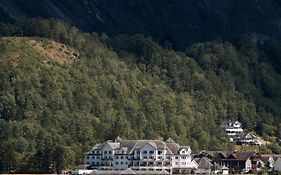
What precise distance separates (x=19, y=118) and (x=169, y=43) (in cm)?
5008

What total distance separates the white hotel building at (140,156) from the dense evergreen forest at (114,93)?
2.41m

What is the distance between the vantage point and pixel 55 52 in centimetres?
14775

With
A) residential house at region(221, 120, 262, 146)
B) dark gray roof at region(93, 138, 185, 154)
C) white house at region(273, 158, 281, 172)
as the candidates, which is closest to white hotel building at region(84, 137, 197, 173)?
dark gray roof at region(93, 138, 185, 154)

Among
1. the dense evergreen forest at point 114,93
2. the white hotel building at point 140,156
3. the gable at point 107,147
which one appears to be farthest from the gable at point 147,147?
the dense evergreen forest at point 114,93

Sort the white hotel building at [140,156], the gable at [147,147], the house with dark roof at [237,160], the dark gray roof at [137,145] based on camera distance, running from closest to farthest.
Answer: the gable at [147,147] < the white hotel building at [140,156] < the dark gray roof at [137,145] < the house with dark roof at [237,160]

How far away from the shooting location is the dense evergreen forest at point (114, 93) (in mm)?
126875

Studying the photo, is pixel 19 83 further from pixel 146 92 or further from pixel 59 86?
pixel 146 92

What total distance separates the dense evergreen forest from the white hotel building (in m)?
2.41

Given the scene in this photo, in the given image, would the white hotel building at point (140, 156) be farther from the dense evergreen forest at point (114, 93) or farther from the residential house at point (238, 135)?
the residential house at point (238, 135)

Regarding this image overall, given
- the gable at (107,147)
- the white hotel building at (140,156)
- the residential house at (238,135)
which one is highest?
the residential house at (238,135)

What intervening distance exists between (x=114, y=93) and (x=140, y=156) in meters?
24.0

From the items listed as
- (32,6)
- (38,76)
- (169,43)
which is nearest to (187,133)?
(38,76)

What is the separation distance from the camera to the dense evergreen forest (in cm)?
12688

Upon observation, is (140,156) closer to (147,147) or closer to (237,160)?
(147,147)
